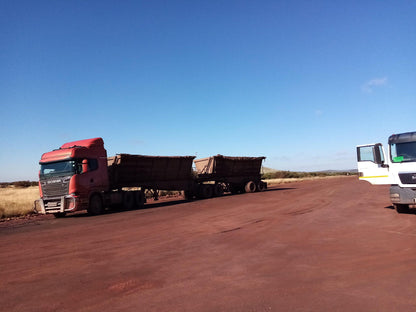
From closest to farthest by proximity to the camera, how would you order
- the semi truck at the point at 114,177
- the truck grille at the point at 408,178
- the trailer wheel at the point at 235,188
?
the truck grille at the point at 408,178 < the semi truck at the point at 114,177 < the trailer wheel at the point at 235,188

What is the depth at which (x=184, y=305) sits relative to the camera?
13.7ft

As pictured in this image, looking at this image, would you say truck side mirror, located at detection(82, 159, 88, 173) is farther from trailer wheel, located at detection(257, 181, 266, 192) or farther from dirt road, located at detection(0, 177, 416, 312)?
trailer wheel, located at detection(257, 181, 266, 192)

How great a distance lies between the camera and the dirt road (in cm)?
427

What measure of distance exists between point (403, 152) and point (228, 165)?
16.2 metres

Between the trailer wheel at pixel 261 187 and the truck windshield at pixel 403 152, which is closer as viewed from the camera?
the truck windshield at pixel 403 152

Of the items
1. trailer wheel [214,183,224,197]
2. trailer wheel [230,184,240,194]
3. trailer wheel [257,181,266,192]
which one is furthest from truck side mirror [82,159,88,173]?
trailer wheel [257,181,266,192]

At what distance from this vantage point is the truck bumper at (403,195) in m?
10.4

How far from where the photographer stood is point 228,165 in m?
26.3

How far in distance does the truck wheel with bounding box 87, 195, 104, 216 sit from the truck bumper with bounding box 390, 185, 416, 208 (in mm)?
13113

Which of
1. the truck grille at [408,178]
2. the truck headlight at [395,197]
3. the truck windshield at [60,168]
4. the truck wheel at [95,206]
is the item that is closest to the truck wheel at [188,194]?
the truck wheel at [95,206]

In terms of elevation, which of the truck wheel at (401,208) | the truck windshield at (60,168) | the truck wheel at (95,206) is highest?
the truck windshield at (60,168)

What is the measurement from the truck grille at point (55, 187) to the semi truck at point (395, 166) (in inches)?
493

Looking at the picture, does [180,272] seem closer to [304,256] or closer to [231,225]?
[304,256]

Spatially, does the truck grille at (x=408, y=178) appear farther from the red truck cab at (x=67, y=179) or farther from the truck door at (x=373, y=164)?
the red truck cab at (x=67, y=179)
